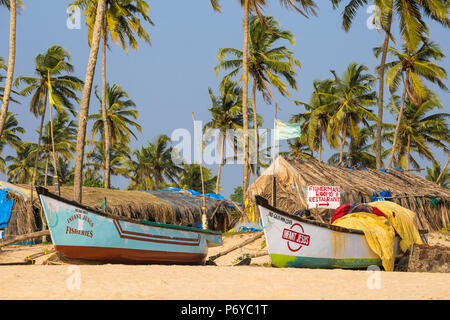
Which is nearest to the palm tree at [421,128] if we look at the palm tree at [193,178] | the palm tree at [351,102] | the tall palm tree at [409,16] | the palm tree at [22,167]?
the palm tree at [351,102]

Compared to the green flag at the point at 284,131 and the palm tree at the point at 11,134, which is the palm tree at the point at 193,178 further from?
the green flag at the point at 284,131

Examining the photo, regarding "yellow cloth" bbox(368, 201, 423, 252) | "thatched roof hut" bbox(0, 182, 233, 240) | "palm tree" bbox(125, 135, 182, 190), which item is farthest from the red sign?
"palm tree" bbox(125, 135, 182, 190)

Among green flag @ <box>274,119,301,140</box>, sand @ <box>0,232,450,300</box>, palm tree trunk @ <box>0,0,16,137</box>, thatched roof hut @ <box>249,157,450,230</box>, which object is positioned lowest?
sand @ <box>0,232,450,300</box>

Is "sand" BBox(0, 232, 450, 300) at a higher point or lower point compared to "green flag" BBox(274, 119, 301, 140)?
lower

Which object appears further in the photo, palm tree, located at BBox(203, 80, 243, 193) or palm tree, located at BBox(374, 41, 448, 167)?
palm tree, located at BBox(203, 80, 243, 193)

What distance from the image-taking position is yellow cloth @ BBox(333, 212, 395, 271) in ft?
35.9

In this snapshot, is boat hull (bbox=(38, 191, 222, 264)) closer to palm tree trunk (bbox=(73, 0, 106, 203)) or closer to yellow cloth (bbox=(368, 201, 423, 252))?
palm tree trunk (bbox=(73, 0, 106, 203))

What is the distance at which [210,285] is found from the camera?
24.8 ft

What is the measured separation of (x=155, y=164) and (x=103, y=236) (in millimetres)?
35241

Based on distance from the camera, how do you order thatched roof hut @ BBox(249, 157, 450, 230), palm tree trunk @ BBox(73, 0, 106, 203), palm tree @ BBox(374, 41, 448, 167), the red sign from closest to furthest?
1. the red sign
2. palm tree trunk @ BBox(73, 0, 106, 203)
3. thatched roof hut @ BBox(249, 157, 450, 230)
4. palm tree @ BBox(374, 41, 448, 167)

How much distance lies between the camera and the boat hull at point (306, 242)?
1009 cm

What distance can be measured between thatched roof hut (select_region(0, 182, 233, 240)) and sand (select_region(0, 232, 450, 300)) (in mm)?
8840

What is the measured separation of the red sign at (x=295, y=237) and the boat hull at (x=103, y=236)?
2.75 meters
